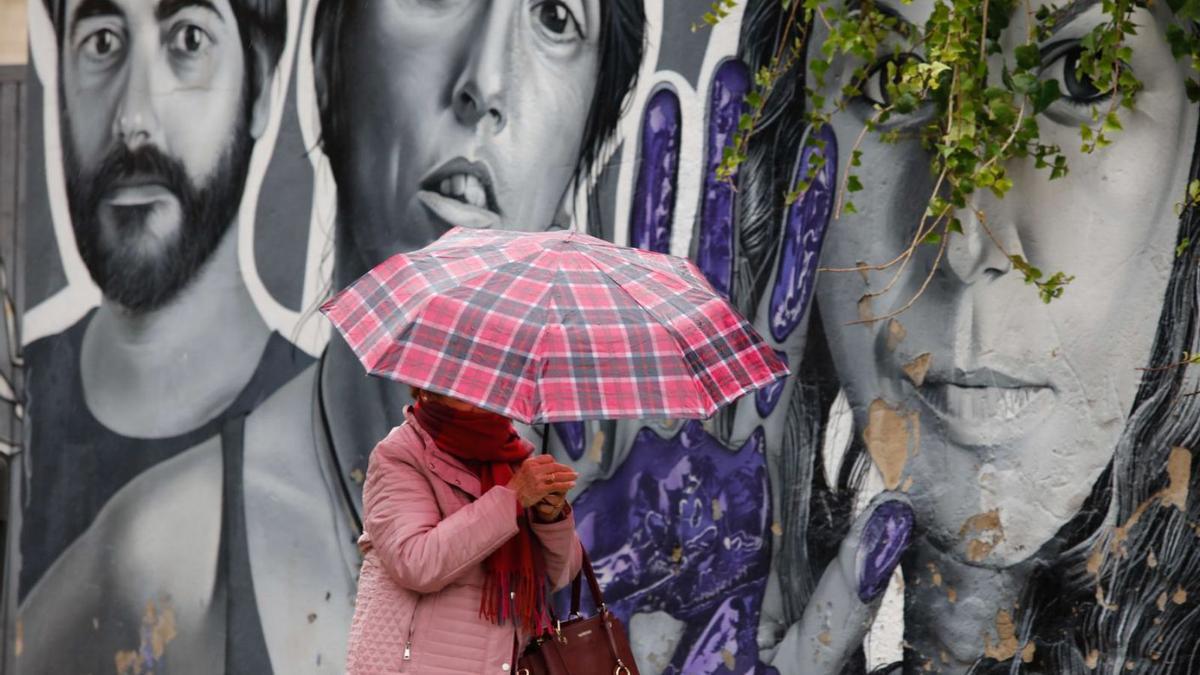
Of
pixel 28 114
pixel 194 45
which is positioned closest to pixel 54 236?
pixel 28 114

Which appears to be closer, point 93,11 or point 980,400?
point 980,400

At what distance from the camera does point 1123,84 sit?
456 cm

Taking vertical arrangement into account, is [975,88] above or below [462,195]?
above

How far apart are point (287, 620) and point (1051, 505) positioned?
2925mm

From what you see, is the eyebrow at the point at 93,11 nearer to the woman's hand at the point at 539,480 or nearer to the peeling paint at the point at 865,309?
the peeling paint at the point at 865,309

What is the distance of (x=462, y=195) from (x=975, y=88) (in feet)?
6.45

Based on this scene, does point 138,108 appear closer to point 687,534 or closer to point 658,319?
point 687,534

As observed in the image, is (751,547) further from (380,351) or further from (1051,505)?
(380,351)

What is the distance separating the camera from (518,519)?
3.51 meters

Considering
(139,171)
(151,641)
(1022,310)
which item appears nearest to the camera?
(1022,310)

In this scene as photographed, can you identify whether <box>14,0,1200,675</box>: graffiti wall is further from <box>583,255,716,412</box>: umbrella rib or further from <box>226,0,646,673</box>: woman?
<box>583,255,716,412</box>: umbrella rib

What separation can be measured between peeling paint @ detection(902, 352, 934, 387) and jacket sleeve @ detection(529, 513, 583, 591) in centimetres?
173

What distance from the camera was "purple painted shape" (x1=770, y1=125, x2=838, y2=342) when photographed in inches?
200

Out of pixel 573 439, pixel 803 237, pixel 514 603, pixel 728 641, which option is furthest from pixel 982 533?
pixel 514 603
